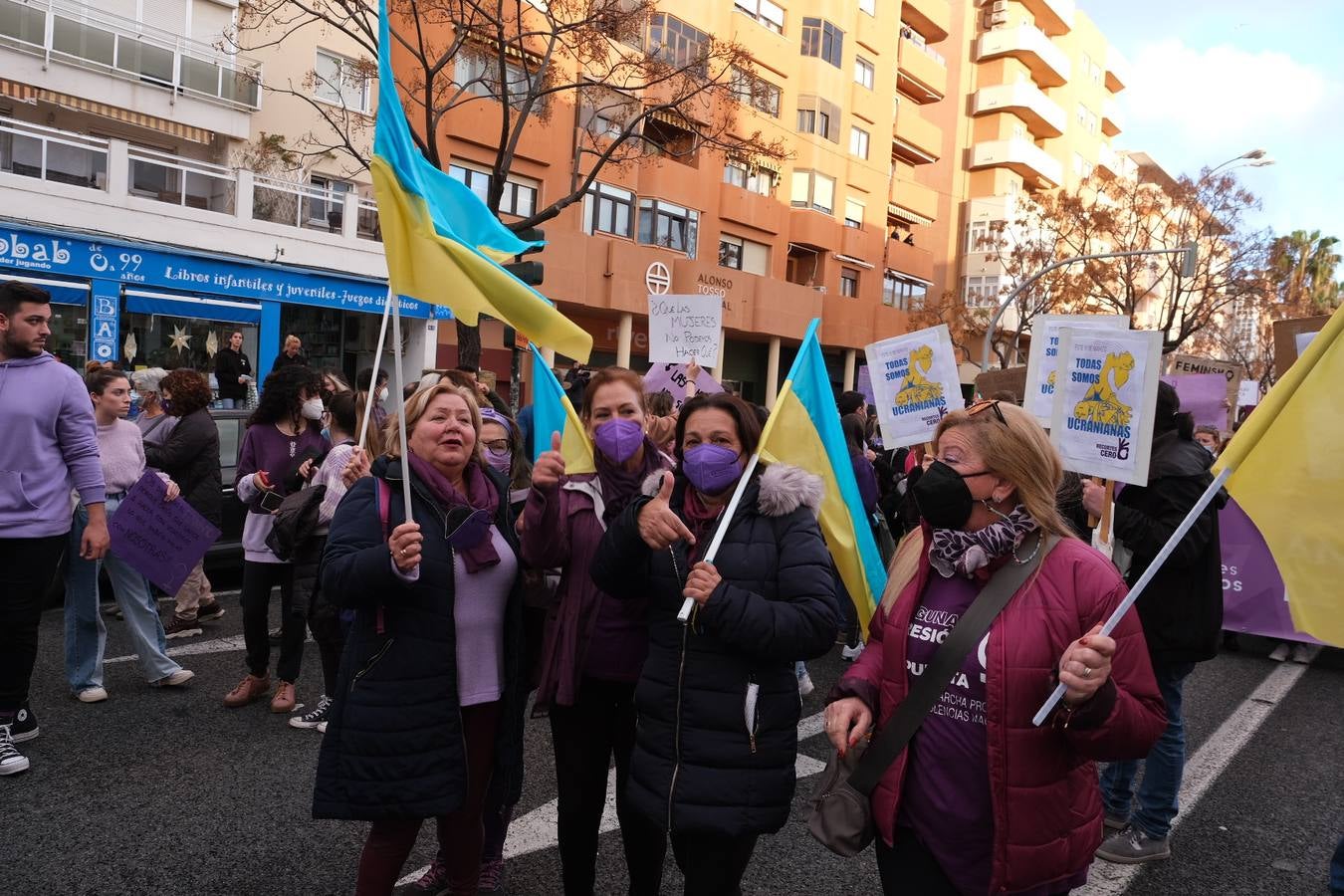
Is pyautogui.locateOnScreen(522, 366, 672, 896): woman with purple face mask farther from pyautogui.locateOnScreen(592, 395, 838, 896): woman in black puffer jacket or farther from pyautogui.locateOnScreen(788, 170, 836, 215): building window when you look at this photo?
pyautogui.locateOnScreen(788, 170, 836, 215): building window

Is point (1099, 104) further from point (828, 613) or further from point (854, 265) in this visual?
point (828, 613)

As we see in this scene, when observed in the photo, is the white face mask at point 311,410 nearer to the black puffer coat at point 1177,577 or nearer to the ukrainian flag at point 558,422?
the ukrainian flag at point 558,422

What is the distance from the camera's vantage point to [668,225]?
27812 millimetres

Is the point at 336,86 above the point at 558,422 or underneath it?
above

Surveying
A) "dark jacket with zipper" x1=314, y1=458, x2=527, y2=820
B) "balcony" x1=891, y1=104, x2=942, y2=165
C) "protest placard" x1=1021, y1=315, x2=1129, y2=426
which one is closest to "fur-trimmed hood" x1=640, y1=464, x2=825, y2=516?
"dark jacket with zipper" x1=314, y1=458, x2=527, y2=820

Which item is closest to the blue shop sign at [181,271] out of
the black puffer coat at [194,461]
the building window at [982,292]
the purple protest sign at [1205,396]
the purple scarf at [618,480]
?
the black puffer coat at [194,461]

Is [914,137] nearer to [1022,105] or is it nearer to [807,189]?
[807,189]

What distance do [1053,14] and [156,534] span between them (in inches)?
2079

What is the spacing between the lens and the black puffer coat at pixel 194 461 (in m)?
6.30

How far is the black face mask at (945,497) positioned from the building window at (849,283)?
33.6 meters

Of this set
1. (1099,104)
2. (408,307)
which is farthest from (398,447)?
(1099,104)

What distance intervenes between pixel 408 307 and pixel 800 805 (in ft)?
63.4

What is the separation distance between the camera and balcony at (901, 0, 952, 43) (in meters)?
38.7

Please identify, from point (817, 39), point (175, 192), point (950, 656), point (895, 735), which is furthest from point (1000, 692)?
point (817, 39)
